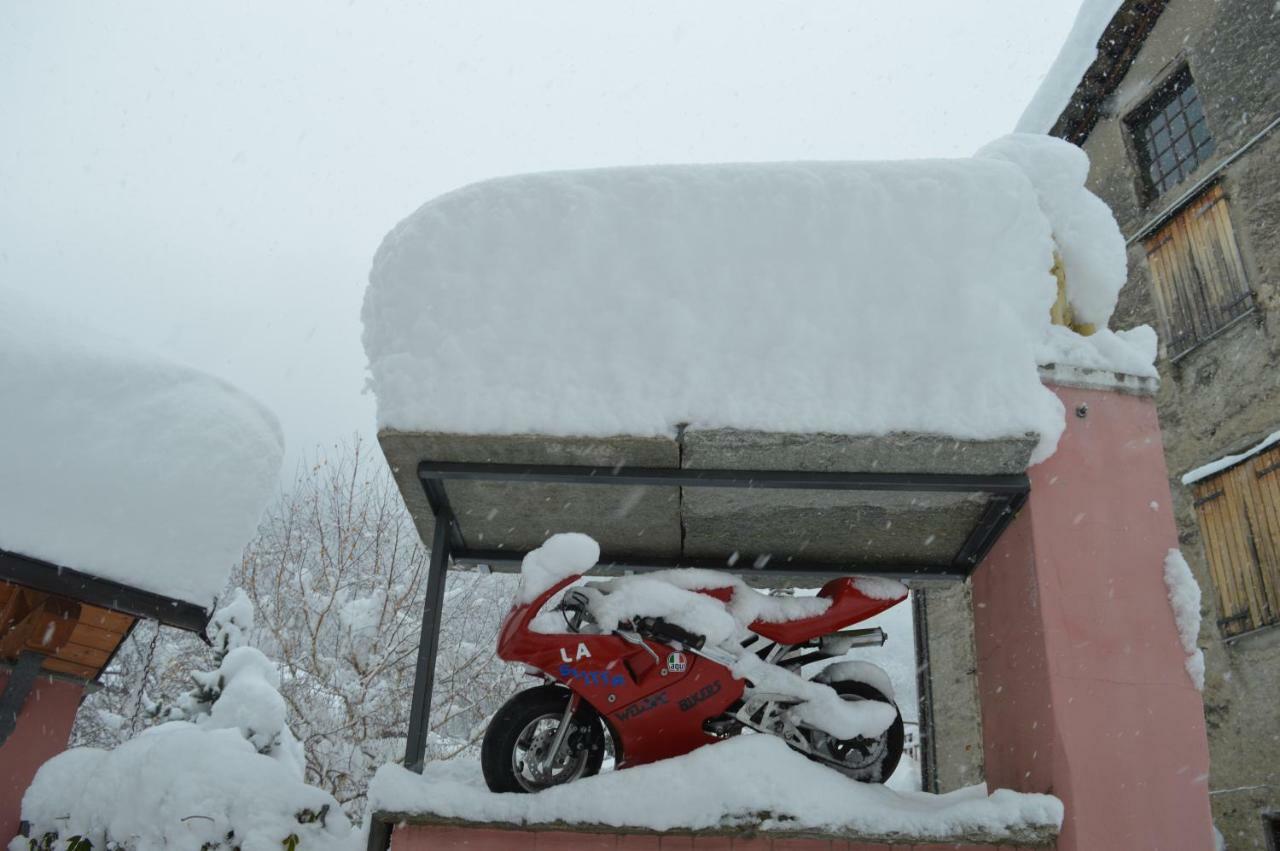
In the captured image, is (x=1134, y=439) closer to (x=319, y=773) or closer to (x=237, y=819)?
(x=237, y=819)

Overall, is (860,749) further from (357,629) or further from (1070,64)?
(1070,64)

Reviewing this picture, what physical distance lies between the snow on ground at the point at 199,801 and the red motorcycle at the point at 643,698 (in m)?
1.14

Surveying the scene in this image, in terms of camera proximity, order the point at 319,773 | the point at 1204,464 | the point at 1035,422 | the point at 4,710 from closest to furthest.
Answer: the point at 1035,422, the point at 4,710, the point at 1204,464, the point at 319,773

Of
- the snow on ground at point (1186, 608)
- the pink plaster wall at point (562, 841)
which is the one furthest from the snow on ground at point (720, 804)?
the snow on ground at point (1186, 608)

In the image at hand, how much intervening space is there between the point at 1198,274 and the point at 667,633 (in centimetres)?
982

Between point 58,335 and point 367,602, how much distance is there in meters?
8.58

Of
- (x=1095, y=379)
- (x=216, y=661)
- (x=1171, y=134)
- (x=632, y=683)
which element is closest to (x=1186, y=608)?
(x=1095, y=379)

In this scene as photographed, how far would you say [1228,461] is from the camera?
31.2ft

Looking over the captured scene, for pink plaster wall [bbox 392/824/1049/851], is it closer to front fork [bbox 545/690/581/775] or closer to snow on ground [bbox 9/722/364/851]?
front fork [bbox 545/690/581/775]

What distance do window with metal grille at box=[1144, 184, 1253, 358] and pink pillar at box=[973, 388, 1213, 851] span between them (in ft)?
25.5

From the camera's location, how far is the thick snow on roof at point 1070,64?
12.9m

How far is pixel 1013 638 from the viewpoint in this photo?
3.81 metres

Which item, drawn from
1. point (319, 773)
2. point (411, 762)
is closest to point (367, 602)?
point (319, 773)

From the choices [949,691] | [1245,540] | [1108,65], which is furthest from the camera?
[1108,65]
